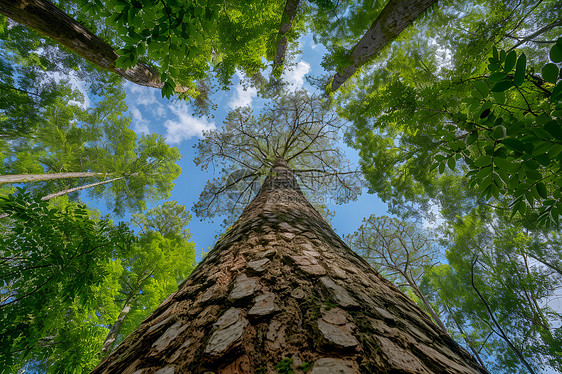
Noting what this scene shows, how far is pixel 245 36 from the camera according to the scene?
5.10 meters

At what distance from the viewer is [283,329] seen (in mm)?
630

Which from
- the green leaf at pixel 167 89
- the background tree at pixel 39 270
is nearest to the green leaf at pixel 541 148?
the green leaf at pixel 167 89

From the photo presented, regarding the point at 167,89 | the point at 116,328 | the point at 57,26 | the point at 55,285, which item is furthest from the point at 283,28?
the point at 116,328

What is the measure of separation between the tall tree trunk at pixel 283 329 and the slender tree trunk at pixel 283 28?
234 inches

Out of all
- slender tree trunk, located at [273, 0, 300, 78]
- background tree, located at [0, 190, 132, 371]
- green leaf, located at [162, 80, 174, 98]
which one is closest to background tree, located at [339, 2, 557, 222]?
green leaf, located at [162, 80, 174, 98]

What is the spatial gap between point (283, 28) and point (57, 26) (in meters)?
4.60

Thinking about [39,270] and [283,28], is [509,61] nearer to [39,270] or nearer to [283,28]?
[39,270]

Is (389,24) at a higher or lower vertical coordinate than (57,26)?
higher

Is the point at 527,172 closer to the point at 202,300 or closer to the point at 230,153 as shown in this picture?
the point at 202,300

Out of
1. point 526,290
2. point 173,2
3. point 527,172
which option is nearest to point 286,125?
point 173,2

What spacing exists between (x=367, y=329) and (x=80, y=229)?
4202mm

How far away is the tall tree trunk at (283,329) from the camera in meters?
0.53

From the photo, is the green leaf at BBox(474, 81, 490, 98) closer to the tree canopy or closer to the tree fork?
the tree canopy

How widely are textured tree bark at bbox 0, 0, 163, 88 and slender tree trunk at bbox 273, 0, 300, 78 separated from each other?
12.9ft
